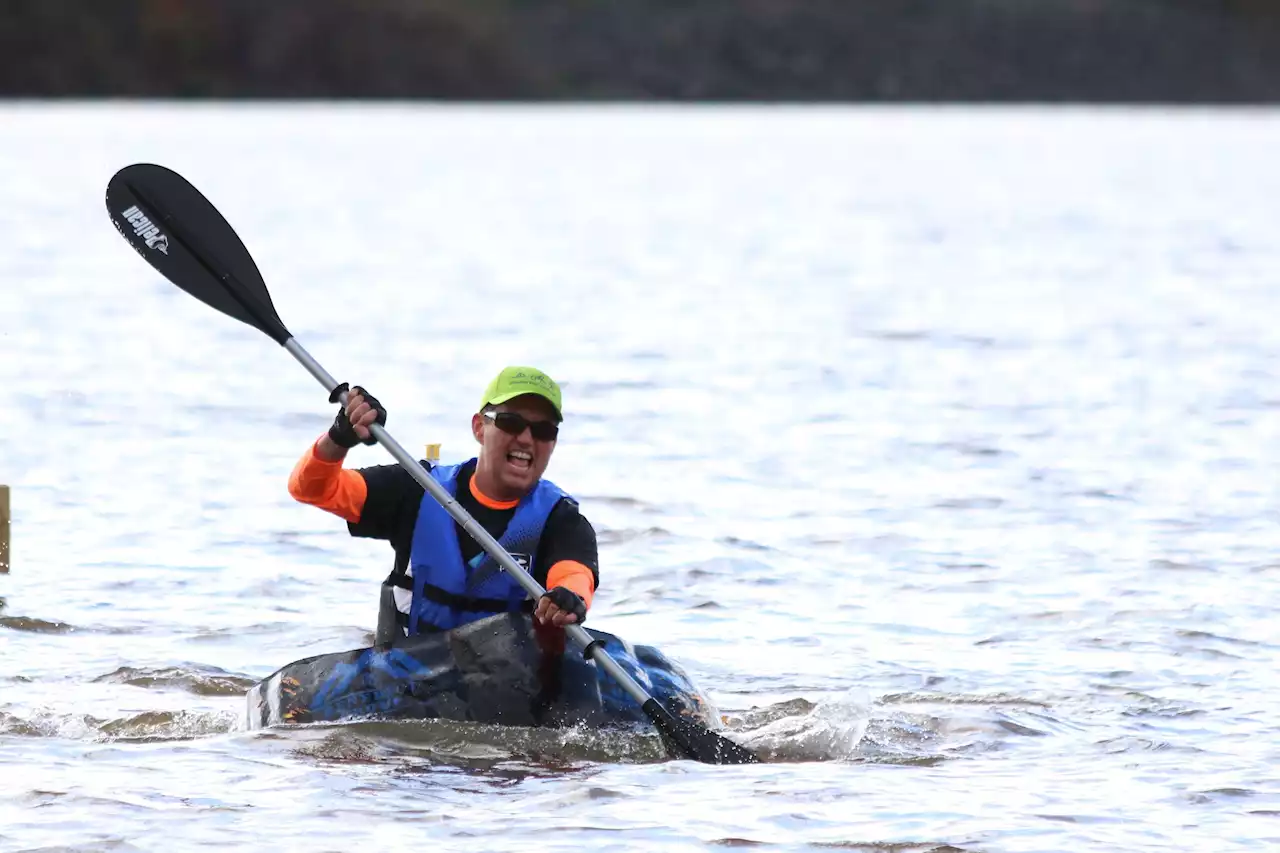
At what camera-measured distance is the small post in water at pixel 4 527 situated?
9719 millimetres

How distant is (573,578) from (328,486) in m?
0.76

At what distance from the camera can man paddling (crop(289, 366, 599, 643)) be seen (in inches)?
285

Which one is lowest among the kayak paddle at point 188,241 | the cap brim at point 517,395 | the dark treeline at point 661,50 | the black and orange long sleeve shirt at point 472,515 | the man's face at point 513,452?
the black and orange long sleeve shirt at point 472,515

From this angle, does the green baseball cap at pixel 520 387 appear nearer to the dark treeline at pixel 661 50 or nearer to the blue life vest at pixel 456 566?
the blue life vest at pixel 456 566

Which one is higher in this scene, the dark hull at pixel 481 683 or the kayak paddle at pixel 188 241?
the kayak paddle at pixel 188 241

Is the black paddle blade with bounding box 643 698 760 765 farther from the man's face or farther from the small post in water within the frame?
the small post in water

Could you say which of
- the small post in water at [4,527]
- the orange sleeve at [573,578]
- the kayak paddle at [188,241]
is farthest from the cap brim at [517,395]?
the small post in water at [4,527]

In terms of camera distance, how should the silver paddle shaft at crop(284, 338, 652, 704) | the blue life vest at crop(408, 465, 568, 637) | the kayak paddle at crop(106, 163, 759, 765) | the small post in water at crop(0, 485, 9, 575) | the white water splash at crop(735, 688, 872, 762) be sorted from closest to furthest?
1. the silver paddle shaft at crop(284, 338, 652, 704)
2. the blue life vest at crop(408, 465, 568, 637)
3. the white water splash at crop(735, 688, 872, 762)
4. the kayak paddle at crop(106, 163, 759, 765)
5. the small post in water at crop(0, 485, 9, 575)

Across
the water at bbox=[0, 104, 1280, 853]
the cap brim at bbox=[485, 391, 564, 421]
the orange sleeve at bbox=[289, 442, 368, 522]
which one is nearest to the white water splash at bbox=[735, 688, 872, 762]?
Answer: the water at bbox=[0, 104, 1280, 853]

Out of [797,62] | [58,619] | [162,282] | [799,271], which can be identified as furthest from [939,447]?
[797,62]

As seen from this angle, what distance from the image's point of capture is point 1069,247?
3916 cm

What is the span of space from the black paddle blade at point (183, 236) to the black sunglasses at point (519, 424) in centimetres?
146

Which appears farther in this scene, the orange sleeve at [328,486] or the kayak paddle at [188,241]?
the kayak paddle at [188,241]

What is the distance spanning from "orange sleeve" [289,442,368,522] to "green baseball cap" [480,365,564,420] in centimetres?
46
